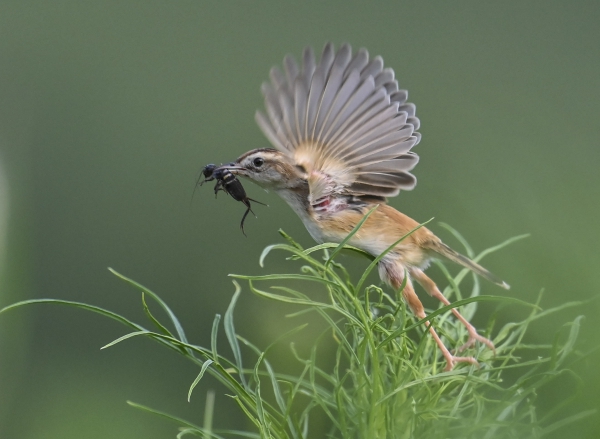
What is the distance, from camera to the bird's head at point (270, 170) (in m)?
2.27

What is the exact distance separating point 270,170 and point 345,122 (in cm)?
25

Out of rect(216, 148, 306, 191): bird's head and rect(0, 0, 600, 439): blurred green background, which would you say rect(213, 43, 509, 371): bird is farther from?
rect(0, 0, 600, 439): blurred green background

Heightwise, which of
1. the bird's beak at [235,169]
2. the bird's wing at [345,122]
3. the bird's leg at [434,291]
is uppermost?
→ the bird's wing at [345,122]

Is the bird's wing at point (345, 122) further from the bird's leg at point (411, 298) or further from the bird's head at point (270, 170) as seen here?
the bird's leg at point (411, 298)

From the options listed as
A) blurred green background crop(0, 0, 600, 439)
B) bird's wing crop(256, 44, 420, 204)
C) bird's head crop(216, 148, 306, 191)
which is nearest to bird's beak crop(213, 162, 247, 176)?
bird's head crop(216, 148, 306, 191)

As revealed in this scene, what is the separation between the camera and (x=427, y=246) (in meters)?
2.16

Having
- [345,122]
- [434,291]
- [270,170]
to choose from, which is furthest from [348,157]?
[434,291]

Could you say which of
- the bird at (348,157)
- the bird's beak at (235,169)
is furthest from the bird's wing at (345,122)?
the bird's beak at (235,169)

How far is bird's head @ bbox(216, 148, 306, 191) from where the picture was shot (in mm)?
2271

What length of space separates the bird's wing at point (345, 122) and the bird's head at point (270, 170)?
0.04 metres

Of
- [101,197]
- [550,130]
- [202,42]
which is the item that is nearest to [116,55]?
[202,42]

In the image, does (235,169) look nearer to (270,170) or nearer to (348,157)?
(270,170)

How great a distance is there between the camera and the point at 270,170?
89.8 inches

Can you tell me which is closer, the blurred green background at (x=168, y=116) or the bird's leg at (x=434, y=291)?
the bird's leg at (x=434, y=291)
